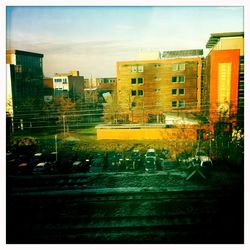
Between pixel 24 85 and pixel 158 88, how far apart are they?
1761 millimetres

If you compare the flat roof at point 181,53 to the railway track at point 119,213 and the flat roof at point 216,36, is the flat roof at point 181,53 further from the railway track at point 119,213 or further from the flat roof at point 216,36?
the railway track at point 119,213

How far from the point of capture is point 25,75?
380 cm

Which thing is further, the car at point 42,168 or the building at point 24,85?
the car at point 42,168

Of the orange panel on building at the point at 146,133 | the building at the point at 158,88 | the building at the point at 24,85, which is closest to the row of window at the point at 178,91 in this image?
the building at the point at 158,88

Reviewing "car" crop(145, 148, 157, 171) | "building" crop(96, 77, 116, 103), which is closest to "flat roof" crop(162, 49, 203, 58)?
"building" crop(96, 77, 116, 103)

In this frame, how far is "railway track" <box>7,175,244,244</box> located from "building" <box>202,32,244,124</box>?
981 millimetres

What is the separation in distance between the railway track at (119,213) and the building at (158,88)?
3.30 feet

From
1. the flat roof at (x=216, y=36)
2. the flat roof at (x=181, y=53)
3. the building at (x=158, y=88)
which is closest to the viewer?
the flat roof at (x=216, y=36)

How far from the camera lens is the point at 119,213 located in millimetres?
3738

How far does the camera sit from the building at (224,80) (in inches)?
144

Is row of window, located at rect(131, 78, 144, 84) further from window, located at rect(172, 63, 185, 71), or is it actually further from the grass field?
the grass field

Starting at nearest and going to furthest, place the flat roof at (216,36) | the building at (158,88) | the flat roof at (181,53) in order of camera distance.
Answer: the flat roof at (216,36)
the flat roof at (181,53)
the building at (158,88)

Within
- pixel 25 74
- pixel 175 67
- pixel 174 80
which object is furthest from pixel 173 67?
pixel 25 74

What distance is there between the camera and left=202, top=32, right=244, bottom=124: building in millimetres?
3663
